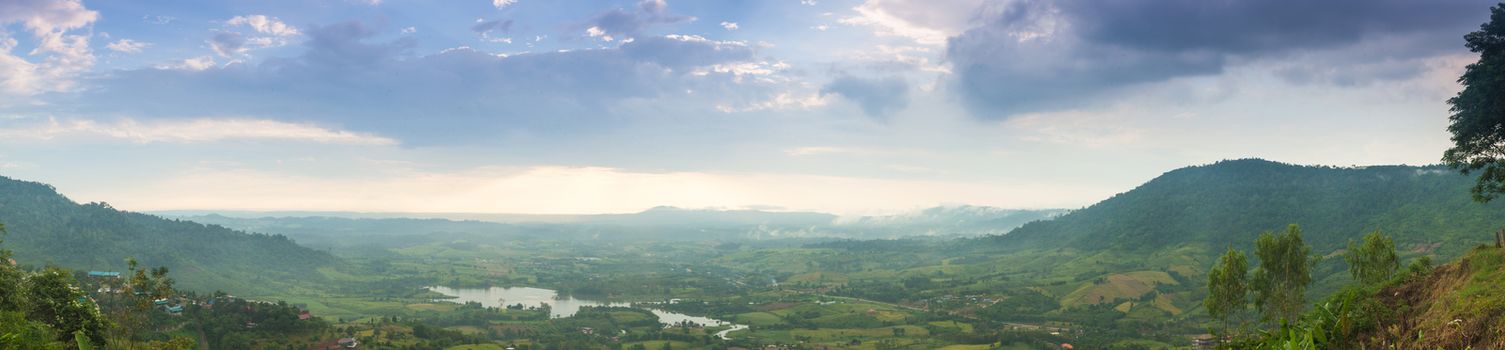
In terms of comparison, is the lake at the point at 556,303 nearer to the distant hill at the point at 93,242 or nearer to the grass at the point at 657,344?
the grass at the point at 657,344

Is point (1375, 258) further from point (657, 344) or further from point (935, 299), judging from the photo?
point (935, 299)

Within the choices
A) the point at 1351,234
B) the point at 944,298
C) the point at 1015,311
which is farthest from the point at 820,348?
the point at 1351,234

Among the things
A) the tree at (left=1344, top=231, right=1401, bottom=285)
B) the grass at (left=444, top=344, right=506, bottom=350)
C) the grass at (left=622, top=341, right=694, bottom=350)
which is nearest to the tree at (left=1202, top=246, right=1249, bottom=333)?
the tree at (left=1344, top=231, right=1401, bottom=285)

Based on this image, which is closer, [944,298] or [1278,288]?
[1278,288]

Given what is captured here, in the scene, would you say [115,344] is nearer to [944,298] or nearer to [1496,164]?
[1496,164]

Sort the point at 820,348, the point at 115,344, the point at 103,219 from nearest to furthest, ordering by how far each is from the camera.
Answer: the point at 115,344
the point at 820,348
the point at 103,219

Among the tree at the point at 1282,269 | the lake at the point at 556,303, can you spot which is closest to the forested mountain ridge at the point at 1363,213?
the tree at the point at 1282,269
